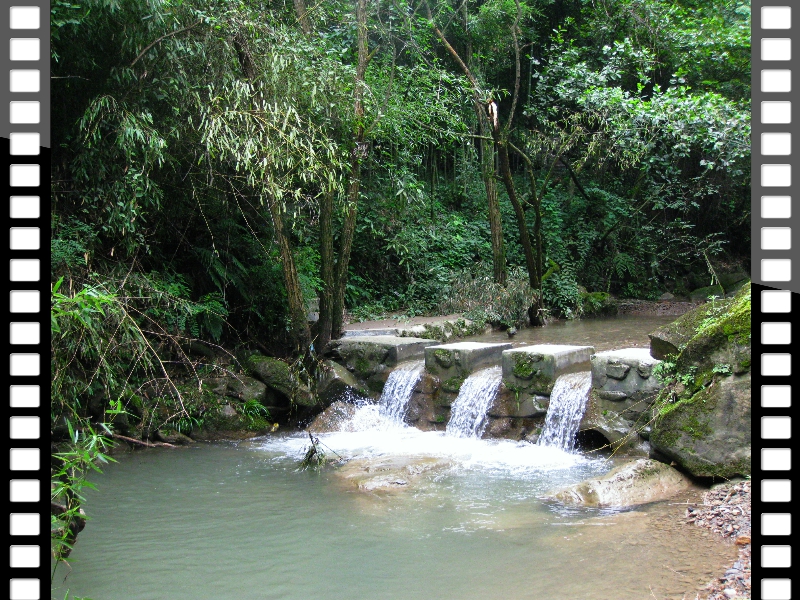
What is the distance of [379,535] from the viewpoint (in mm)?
4902

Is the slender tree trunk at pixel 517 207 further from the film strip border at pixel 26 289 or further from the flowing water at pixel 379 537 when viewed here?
the film strip border at pixel 26 289

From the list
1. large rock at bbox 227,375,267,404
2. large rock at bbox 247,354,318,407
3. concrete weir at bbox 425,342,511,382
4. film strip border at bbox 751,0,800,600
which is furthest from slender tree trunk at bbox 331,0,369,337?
film strip border at bbox 751,0,800,600

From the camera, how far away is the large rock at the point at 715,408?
5.20 metres

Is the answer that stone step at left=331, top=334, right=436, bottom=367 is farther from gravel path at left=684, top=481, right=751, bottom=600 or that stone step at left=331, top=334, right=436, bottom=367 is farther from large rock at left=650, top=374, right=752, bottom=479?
gravel path at left=684, top=481, right=751, bottom=600

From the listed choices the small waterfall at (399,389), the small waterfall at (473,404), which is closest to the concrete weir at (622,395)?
the small waterfall at (473,404)

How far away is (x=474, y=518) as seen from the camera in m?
5.16

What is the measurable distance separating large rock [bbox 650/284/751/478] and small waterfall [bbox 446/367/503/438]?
2460mm

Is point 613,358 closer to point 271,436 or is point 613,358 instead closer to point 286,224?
point 271,436

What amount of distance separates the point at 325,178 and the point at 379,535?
545cm

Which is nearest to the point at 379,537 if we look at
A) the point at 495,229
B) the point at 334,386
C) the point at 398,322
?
the point at 334,386

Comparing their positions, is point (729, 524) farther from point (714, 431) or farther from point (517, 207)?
point (517, 207)

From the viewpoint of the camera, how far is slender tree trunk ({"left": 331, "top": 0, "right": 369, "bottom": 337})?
914cm

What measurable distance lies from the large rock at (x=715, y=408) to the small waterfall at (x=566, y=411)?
1.39m

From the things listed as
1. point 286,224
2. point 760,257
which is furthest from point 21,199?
point 286,224
